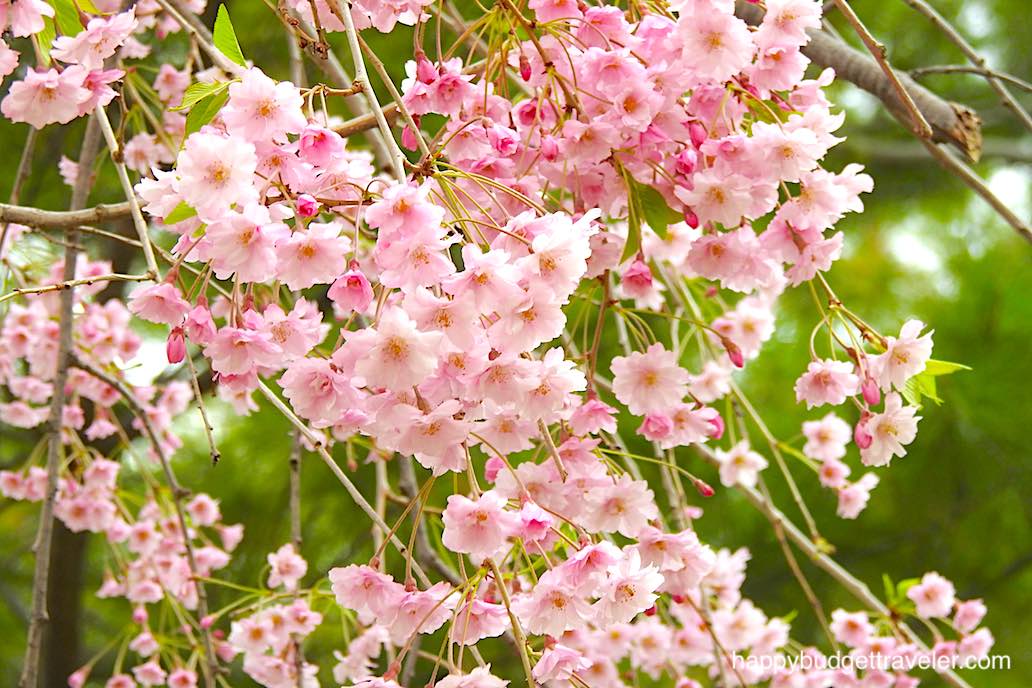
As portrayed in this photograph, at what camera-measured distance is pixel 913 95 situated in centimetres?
128

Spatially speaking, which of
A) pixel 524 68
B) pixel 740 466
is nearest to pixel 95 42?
pixel 524 68

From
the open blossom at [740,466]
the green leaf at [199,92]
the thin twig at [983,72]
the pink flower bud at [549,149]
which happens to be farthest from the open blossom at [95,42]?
the open blossom at [740,466]

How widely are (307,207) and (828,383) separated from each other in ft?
1.72

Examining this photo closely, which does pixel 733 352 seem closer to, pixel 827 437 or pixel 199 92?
pixel 199 92

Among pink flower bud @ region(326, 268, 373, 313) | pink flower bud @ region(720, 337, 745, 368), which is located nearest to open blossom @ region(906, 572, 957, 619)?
pink flower bud @ region(720, 337, 745, 368)

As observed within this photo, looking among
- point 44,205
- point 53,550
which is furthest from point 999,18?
point 53,550

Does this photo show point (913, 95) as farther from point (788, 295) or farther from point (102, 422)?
point (788, 295)

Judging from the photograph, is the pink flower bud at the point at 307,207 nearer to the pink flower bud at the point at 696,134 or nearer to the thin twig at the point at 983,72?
the pink flower bud at the point at 696,134

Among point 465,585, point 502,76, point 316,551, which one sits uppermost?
point 502,76

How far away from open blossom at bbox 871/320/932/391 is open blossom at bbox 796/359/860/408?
0.05 meters

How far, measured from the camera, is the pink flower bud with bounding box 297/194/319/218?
0.73 metres

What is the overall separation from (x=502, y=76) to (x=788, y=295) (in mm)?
2416

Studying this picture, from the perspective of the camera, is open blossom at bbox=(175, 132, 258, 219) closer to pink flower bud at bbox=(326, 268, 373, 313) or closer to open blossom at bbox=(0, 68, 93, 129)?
pink flower bud at bbox=(326, 268, 373, 313)

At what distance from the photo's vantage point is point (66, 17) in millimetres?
990
